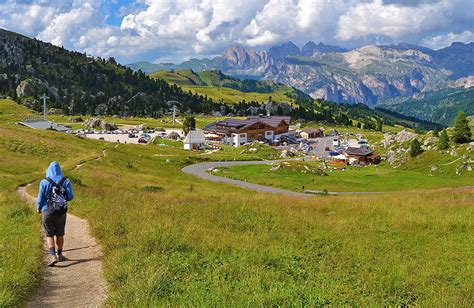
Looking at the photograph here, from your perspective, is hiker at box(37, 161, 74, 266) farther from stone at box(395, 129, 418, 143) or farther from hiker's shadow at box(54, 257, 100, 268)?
stone at box(395, 129, 418, 143)

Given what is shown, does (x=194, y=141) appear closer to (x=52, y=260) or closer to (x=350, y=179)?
(x=350, y=179)

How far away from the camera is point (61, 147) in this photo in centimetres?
6638

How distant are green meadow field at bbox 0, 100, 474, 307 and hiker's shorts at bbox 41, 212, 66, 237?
683 millimetres

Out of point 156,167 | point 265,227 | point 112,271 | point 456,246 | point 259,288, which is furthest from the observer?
point 156,167

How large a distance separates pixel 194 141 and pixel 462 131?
8221 cm

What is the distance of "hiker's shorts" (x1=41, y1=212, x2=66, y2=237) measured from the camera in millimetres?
12375

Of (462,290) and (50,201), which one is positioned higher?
(50,201)

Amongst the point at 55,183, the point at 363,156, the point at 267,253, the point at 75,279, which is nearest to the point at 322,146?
the point at 363,156

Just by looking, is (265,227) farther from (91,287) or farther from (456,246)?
(91,287)

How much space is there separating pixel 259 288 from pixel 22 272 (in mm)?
5673

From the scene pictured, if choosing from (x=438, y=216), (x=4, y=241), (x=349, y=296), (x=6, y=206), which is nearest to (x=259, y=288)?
(x=349, y=296)

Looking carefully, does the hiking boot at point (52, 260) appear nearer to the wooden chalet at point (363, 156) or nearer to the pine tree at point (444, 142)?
the pine tree at point (444, 142)

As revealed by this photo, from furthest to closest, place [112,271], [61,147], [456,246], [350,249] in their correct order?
1. [61,147]
2. [456,246]
3. [350,249]
4. [112,271]

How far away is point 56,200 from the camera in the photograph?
12.5 m
